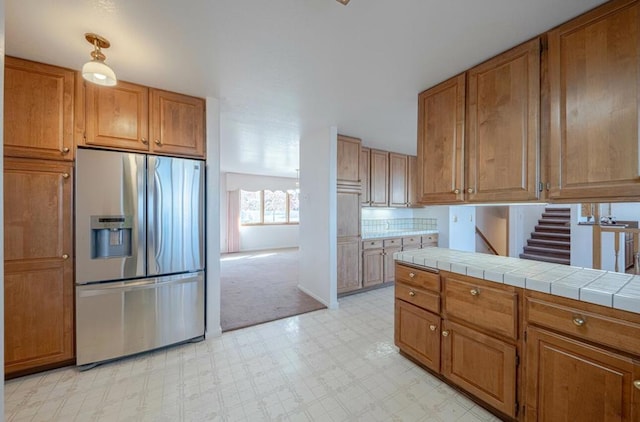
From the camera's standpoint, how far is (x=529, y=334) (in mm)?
1412

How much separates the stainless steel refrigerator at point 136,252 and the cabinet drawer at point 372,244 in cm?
235

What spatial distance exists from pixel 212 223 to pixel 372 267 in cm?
251

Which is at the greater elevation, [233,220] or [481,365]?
[233,220]

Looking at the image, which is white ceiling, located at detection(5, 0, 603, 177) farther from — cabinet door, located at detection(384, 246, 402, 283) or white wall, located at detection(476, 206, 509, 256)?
white wall, located at detection(476, 206, 509, 256)

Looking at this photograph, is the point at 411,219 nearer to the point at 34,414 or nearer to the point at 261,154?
the point at 261,154

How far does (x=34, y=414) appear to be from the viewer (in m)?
1.59

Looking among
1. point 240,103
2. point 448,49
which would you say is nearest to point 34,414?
point 240,103

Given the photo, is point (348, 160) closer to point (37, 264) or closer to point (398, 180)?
point (398, 180)

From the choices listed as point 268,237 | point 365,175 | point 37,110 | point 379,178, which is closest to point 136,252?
point 37,110

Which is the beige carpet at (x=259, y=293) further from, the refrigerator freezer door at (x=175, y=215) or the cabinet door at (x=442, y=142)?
the cabinet door at (x=442, y=142)

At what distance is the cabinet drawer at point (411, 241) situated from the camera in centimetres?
436

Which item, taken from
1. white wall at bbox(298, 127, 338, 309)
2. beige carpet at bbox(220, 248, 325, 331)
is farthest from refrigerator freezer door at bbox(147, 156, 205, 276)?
white wall at bbox(298, 127, 338, 309)

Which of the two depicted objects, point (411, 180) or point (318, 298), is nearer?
point (318, 298)

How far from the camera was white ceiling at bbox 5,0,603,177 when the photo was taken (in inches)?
54.7
